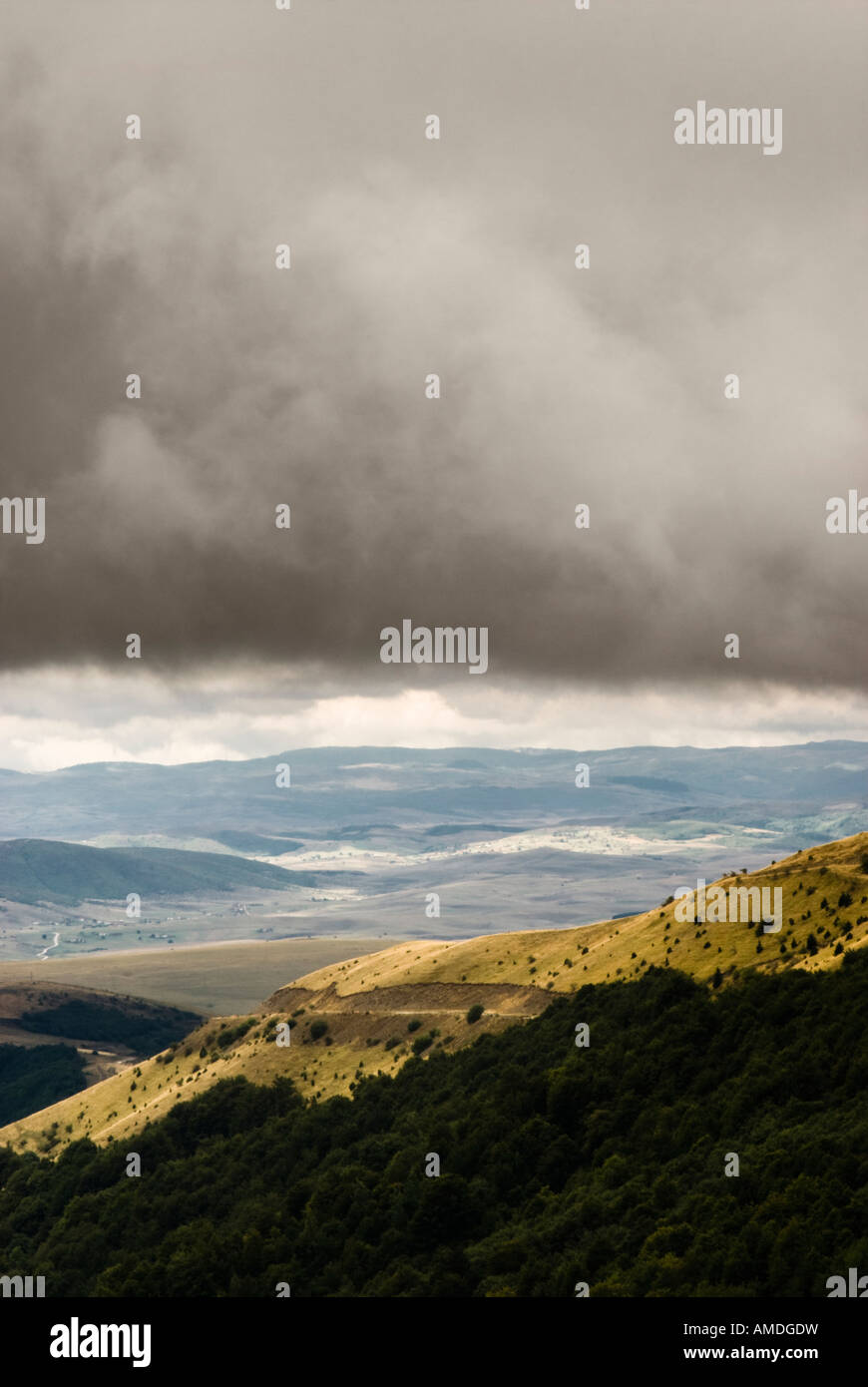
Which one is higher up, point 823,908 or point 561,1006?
point 823,908

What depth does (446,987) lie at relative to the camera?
154m

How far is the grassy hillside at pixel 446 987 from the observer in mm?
114688

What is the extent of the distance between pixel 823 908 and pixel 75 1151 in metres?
97.6

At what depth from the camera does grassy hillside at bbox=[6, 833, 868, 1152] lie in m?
115

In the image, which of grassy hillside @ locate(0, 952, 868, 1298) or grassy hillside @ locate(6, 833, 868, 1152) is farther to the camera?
grassy hillside @ locate(6, 833, 868, 1152)

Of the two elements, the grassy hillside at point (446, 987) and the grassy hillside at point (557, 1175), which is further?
the grassy hillside at point (446, 987)

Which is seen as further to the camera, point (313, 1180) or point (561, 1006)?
point (561, 1006)

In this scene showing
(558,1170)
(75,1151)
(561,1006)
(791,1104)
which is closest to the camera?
(791,1104)

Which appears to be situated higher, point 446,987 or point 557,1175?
point 446,987

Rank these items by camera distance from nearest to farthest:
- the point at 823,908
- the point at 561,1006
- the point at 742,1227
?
the point at 742,1227, the point at 823,908, the point at 561,1006

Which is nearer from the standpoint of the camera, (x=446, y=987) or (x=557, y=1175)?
(x=557, y=1175)

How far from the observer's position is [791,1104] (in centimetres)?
8112
